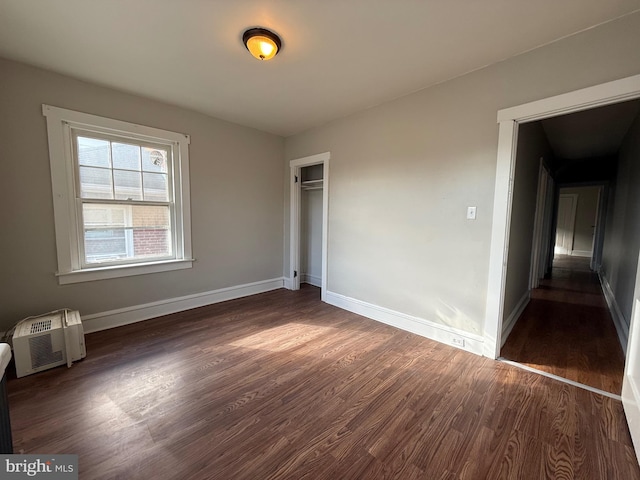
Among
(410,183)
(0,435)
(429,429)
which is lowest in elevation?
(429,429)

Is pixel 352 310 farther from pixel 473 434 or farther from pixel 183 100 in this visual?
pixel 183 100

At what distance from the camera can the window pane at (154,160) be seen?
121 inches

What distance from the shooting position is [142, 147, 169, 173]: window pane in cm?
307

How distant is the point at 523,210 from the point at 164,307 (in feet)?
14.8

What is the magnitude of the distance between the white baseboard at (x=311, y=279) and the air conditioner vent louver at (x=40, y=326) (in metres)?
3.34

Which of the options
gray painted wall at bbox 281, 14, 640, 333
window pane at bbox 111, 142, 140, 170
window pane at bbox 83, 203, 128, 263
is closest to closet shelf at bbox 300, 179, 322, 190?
gray painted wall at bbox 281, 14, 640, 333

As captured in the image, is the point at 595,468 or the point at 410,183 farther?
the point at 410,183

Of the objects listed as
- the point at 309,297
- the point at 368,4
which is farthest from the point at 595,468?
the point at 309,297

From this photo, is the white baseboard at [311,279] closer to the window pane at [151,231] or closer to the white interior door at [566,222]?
the window pane at [151,231]

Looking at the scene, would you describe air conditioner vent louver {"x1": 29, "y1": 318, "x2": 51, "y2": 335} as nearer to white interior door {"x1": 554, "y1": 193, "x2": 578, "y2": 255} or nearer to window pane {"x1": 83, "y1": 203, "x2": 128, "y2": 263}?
window pane {"x1": 83, "y1": 203, "x2": 128, "y2": 263}

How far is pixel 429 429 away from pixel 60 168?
377 cm

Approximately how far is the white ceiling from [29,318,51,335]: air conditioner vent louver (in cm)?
223

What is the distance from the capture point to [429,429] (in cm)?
158

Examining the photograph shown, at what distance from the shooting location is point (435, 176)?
262 cm
